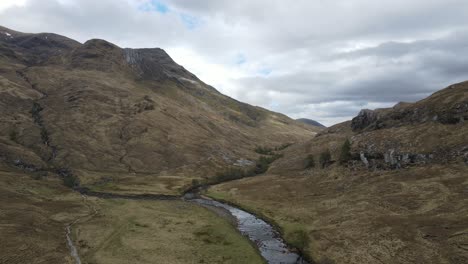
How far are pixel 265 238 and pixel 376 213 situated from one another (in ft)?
82.3

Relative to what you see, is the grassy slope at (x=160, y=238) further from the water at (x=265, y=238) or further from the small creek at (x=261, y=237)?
the water at (x=265, y=238)

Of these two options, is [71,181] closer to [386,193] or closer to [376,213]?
[386,193]

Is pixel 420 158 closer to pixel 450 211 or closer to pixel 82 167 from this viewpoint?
pixel 450 211

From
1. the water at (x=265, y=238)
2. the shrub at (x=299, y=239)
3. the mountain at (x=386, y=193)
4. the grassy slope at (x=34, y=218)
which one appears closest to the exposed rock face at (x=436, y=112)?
the mountain at (x=386, y=193)

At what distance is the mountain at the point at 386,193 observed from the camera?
66.6 meters

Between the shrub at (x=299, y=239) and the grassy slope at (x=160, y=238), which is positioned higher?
the grassy slope at (x=160, y=238)

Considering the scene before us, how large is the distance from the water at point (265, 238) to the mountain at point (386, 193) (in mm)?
2760

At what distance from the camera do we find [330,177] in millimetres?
132250

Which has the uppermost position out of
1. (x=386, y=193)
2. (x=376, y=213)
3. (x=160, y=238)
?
(x=386, y=193)

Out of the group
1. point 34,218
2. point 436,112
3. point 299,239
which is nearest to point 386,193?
point 299,239

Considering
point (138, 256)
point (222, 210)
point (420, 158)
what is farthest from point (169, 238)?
point (420, 158)

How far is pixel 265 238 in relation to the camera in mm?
83625

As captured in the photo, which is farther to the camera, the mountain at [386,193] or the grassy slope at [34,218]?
the grassy slope at [34,218]

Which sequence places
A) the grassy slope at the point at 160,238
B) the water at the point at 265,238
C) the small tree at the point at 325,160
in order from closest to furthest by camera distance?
the grassy slope at the point at 160,238
the water at the point at 265,238
the small tree at the point at 325,160
